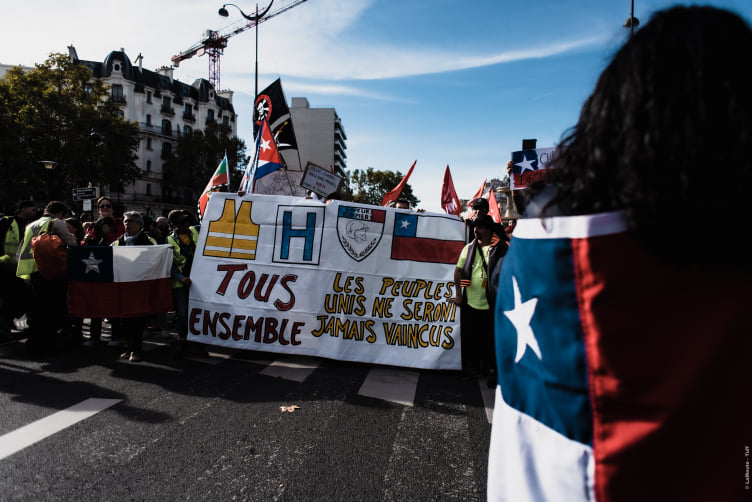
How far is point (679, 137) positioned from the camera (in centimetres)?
93

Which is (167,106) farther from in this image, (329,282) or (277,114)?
(329,282)

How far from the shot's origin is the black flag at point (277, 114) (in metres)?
9.34

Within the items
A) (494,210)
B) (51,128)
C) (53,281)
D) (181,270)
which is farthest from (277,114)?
(51,128)

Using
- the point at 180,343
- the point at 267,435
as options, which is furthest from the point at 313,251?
the point at 267,435

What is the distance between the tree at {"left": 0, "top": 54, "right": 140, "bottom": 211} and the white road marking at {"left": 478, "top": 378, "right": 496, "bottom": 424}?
31.3 meters

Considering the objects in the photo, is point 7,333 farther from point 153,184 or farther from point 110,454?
point 153,184

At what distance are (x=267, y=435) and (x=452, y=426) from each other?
5.01 ft

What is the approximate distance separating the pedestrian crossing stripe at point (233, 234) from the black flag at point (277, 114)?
11.4 ft

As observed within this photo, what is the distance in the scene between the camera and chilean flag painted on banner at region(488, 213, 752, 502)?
39.3 inches

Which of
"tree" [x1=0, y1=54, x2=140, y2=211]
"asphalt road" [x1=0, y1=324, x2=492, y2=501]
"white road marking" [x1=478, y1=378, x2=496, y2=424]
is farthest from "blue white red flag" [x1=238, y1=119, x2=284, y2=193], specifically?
"tree" [x1=0, y1=54, x2=140, y2=211]

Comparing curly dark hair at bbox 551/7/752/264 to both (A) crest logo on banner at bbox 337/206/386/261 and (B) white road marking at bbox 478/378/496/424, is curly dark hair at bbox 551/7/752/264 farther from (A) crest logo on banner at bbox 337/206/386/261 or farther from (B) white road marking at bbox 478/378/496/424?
(A) crest logo on banner at bbox 337/206/386/261

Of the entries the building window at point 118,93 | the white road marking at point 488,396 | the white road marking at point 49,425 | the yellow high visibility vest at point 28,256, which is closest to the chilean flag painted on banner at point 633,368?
the white road marking at point 488,396

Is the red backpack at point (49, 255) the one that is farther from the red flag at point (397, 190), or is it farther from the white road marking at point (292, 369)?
the red flag at point (397, 190)

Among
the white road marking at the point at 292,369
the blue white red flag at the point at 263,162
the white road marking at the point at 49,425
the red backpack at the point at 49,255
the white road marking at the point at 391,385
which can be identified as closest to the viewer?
the white road marking at the point at 49,425
